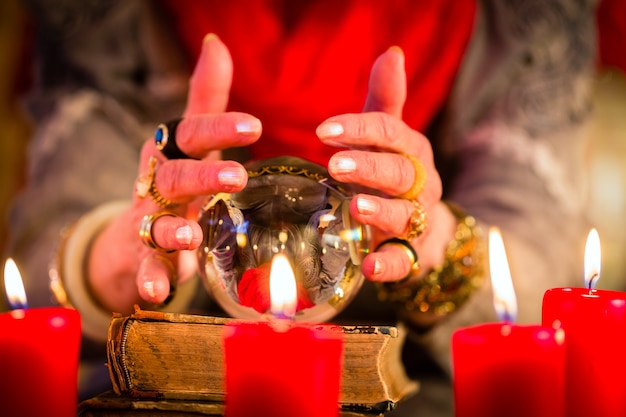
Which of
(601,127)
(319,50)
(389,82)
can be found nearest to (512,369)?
(389,82)

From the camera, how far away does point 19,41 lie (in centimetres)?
134

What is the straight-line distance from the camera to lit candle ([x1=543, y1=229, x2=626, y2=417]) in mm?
350

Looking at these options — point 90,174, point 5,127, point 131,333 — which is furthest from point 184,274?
point 5,127

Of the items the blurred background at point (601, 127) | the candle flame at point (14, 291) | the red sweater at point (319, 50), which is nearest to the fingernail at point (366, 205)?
the candle flame at point (14, 291)

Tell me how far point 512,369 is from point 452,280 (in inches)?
12.8

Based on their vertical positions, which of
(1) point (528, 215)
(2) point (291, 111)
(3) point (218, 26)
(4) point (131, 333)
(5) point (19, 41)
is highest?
(5) point (19, 41)

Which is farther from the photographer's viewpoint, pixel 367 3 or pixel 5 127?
pixel 5 127

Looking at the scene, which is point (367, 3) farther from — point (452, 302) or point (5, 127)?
point (5, 127)

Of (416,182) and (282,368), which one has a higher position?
(416,182)

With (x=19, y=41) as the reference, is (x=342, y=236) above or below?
below

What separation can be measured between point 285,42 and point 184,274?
0.42 m

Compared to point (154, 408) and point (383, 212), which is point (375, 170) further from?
point (154, 408)

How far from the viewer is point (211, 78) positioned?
1.69 feet

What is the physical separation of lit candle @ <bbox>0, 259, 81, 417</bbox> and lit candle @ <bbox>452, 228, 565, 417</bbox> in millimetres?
204
